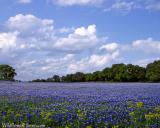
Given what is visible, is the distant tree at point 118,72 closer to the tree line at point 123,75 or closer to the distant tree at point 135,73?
the tree line at point 123,75

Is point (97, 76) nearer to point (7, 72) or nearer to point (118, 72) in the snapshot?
point (118, 72)

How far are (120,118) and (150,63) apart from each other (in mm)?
49547

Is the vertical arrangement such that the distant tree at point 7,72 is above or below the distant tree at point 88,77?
above

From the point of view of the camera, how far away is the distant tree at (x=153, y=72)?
5391 centimetres

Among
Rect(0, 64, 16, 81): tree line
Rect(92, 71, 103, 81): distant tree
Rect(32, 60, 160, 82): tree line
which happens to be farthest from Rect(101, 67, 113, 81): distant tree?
Rect(0, 64, 16, 81): tree line

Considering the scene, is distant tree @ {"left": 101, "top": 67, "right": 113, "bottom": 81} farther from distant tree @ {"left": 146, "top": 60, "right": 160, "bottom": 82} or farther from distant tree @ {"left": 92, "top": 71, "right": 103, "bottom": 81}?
distant tree @ {"left": 146, "top": 60, "right": 160, "bottom": 82}

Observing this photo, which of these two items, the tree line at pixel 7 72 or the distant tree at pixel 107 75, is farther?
the distant tree at pixel 107 75

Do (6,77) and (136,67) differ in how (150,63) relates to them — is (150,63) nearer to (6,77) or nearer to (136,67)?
(136,67)

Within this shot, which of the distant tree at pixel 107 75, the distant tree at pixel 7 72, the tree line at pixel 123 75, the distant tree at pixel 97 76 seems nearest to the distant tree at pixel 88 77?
the tree line at pixel 123 75

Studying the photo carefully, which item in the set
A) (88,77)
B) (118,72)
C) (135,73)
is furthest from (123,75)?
(88,77)

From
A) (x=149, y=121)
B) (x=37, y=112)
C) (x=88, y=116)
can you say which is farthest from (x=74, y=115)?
(x=149, y=121)

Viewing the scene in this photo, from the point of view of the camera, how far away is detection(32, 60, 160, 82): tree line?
55531mm

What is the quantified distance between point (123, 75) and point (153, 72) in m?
4.21

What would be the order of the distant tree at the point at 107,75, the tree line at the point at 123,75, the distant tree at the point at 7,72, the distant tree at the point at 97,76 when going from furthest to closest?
the distant tree at the point at 97,76 < the distant tree at the point at 107,75 < the tree line at the point at 123,75 < the distant tree at the point at 7,72
